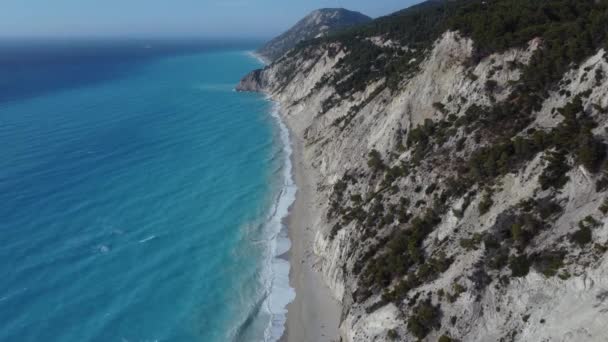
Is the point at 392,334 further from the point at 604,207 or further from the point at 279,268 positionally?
the point at 279,268

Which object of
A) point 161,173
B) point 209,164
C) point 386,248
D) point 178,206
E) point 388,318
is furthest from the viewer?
point 209,164

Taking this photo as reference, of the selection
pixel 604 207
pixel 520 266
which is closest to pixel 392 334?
pixel 520 266

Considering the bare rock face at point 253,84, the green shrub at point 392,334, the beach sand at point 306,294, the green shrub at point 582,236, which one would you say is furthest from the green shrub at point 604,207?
the bare rock face at point 253,84

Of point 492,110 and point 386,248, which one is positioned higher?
point 492,110

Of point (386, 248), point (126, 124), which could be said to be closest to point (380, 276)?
point (386, 248)

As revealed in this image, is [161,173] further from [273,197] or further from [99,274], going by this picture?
[99,274]

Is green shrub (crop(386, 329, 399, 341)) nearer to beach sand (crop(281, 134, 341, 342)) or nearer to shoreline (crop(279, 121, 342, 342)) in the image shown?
beach sand (crop(281, 134, 341, 342))

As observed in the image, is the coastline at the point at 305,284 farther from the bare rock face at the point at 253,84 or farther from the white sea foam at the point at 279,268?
the bare rock face at the point at 253,84
